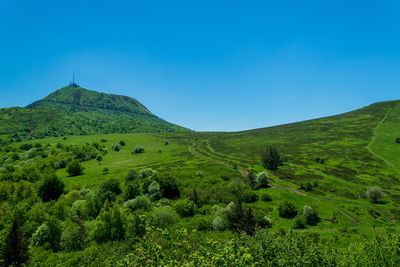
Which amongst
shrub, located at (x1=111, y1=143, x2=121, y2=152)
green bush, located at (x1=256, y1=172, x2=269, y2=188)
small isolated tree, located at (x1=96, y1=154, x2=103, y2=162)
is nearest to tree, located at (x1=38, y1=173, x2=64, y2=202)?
small isolated tree, located at (x1=96, y1=154, x2=103, y2=162)

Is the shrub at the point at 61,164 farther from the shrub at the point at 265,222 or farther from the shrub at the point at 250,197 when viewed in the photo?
the shrub at the point at 265,222

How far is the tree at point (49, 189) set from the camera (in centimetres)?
8525

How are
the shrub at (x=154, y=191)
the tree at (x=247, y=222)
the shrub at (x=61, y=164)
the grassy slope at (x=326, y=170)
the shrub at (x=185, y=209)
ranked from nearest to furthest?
the tree at (x=247, y=222), the grassy slope at (x=326, y=170), the shrub at (x=185, y=209), the shrub at (x=154, y=191), the shrub at (x=61, y=164)

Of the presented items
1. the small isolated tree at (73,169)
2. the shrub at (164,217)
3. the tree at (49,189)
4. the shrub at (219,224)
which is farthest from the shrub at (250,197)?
the small isolated tree at (73,169)

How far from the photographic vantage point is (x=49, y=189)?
86.5 metres

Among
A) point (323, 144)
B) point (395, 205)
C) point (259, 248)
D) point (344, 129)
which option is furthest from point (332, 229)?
point (344, 129)

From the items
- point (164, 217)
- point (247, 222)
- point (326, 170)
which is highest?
point (326, 170)

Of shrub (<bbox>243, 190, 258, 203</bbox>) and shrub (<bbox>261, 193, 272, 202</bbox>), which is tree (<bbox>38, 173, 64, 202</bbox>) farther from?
shrub (<bbox>261, 193, 272, 202</bbox>)

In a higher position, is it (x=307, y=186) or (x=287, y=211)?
(x=307, y=186)

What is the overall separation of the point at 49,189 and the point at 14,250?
187 ft

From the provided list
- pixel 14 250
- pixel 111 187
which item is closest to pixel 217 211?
pixel 14 250

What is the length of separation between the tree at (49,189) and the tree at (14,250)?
54.1m

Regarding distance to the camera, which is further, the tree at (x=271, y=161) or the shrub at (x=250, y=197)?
the tree at (x=271, y=161)

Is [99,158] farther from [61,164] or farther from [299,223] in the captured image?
[299,223]
